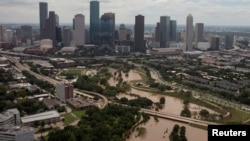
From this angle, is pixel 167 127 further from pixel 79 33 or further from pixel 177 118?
pixel 79 33

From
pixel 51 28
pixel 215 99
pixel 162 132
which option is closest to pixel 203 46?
pixel 51 28

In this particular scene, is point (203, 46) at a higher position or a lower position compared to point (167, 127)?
higher

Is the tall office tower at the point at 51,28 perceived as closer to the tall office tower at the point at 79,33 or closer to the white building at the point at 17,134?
the tall office tower at the point at 79,33

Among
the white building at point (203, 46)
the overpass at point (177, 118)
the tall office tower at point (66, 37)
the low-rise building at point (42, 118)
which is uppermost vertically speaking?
the tall office tower at point (66, 37)

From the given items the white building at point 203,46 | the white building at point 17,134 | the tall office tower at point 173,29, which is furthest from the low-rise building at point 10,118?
the tall office tower at point 173,29

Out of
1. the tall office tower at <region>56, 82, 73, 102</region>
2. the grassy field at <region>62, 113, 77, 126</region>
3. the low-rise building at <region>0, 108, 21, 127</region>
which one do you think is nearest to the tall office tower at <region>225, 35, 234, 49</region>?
the tall office tower at <region>56, 82, 73, 102</region>
